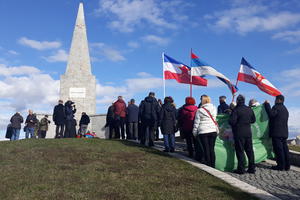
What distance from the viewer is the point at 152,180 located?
646 centimetres

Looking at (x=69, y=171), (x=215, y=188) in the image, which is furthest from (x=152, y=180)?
(x=69, y=171)

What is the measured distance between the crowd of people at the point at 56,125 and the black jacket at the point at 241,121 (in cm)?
911

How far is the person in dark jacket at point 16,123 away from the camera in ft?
54.1

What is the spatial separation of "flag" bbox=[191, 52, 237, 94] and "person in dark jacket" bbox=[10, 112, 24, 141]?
9.62m

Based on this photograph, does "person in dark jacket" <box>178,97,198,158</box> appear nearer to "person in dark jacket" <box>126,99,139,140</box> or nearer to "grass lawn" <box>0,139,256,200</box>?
"grass lawn" <box>0,139,256,200</box>

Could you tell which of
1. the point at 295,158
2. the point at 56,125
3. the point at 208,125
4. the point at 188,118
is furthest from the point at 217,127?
the point at 56,125

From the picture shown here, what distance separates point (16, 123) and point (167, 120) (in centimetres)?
1012

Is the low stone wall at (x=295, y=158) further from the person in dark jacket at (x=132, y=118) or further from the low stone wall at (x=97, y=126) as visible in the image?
the low stone wall at (x=97, y=126)

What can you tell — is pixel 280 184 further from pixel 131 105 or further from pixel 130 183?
pixel 131 105

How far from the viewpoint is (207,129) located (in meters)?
8.05

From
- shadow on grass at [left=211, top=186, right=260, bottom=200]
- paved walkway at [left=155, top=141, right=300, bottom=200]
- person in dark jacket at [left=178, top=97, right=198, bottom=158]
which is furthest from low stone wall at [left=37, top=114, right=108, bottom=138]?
shadow on grass at [left=211, top=186, right=260, bottom=200]

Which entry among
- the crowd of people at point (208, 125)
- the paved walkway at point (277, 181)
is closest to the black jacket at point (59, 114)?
the crowd of people at point (208, 125)

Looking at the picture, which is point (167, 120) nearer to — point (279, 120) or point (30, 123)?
point (279, 120)

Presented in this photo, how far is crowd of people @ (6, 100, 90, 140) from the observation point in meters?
14.8
